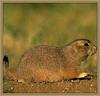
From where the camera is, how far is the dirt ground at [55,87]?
7.67 ft

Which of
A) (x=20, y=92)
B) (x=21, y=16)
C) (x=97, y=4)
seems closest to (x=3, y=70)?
(x=20, y=92)

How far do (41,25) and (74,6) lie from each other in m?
0.29

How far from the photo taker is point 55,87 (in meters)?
2.35

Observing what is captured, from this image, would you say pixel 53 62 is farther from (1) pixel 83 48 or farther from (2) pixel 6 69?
(2) pixel 6 69

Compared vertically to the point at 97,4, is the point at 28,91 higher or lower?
lower

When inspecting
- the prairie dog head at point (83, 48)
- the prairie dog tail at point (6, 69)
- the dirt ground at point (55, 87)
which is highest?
the prairie dog head at point (83, 48)

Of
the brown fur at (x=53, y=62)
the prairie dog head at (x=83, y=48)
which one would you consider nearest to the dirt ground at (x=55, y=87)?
the brown fur at (x=53, y=62)

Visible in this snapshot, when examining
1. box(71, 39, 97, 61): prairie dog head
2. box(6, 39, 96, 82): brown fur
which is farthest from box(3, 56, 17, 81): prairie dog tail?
box(71, 39, 97, 61): prairie dog head

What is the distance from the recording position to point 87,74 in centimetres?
234

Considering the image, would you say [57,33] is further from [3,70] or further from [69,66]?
[3,70]

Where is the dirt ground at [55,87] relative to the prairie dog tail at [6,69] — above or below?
below

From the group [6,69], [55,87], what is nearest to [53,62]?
A: [55,87]

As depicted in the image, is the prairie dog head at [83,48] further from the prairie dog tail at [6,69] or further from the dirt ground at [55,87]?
the prairie dog tail at [6,69]

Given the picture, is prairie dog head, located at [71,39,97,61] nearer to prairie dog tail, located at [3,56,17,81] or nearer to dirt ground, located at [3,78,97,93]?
dirt ground, located at [3,78,97,93]
